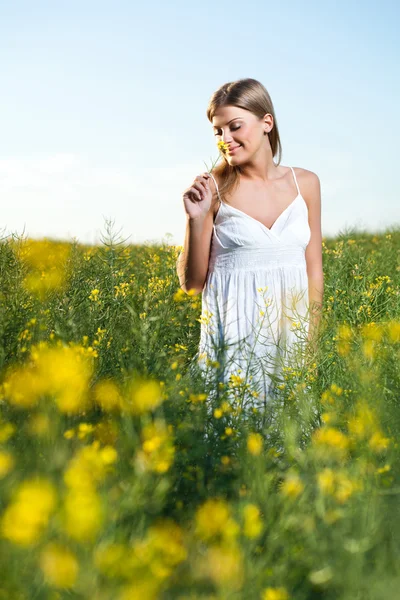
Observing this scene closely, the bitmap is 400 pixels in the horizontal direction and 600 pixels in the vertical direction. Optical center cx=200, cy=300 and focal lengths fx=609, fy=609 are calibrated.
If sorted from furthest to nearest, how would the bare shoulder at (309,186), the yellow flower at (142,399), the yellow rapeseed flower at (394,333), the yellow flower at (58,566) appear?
the bare shoulder at (309,186) → the yellow rapeseed flower at (394,333) → the yellow flower at (142,399) → the yellow flower at (58,566)

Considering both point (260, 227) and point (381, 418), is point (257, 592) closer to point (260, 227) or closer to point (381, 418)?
point (381, 418)

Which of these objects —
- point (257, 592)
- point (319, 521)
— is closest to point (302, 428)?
point (319, 521)

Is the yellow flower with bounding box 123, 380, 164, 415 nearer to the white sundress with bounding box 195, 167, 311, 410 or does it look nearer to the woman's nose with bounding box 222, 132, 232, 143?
the white sundress with bounding box 195, 167, 311, 410

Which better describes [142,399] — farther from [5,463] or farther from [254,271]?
[254,271]

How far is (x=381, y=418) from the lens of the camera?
1938mm

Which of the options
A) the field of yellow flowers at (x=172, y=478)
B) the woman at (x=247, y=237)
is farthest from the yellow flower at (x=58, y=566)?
the woman at (x=247, y=237)

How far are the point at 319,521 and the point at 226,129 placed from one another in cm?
215

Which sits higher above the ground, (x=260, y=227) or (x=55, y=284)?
(x=260, y=227)

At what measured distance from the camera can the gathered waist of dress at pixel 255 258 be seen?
10.2 ft

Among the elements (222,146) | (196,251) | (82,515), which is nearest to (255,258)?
(196,251)

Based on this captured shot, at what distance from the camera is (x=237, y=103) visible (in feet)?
10.1

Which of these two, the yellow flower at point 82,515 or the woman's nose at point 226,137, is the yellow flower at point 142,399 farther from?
A: the woman's nose at point 226,137

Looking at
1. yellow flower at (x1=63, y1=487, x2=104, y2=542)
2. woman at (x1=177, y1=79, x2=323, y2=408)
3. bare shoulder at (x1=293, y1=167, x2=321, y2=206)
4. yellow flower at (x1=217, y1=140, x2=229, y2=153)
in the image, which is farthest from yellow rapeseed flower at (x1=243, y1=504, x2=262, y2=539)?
bare shoulder at (x1=293, y1=167, x2=321, y2=206)

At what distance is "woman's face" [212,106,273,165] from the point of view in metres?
3.08
